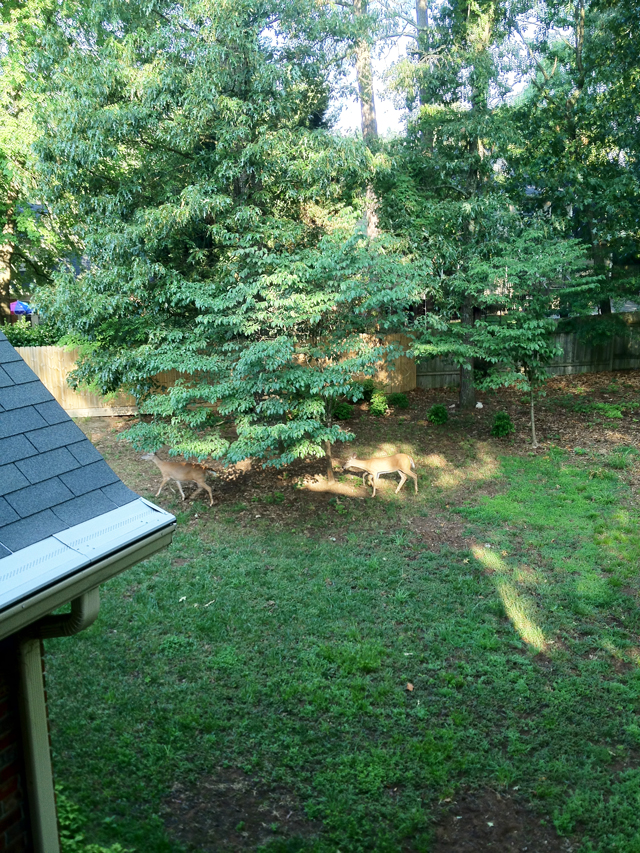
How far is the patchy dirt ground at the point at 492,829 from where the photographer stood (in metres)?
3.96

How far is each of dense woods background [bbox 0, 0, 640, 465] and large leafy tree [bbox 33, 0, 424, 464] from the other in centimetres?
3

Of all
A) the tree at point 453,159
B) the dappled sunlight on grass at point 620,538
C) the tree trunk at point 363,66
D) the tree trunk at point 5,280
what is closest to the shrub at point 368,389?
the tree at point 453,159

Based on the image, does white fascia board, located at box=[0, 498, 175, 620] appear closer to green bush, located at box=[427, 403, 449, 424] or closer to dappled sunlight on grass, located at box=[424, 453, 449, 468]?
dappled sunlight on grass, located at box=[424, 453, 449, 468]

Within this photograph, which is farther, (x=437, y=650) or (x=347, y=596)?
(x=347, y=596)

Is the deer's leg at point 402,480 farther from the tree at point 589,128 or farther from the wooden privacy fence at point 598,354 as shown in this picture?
the tree at point 589,128

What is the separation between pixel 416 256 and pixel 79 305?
5.08 metres

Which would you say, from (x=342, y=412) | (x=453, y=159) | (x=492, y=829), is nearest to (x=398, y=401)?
(x=342, y=412)

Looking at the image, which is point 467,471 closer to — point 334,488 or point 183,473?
point 334,488

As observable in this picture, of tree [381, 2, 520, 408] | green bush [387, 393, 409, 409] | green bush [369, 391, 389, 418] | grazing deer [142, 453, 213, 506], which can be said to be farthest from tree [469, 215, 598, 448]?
grazing deer [142, 453, 213, 506]

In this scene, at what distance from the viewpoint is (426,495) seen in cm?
950

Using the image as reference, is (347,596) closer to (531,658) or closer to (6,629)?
(531,658)

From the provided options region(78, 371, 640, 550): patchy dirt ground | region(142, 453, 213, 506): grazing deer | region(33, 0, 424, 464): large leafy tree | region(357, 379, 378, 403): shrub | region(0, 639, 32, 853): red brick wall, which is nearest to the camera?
region(0, 639, 32, 853): red brick wall

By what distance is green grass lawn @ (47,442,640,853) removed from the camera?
14.2 feet

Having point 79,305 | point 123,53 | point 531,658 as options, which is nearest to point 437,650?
point 531,658
